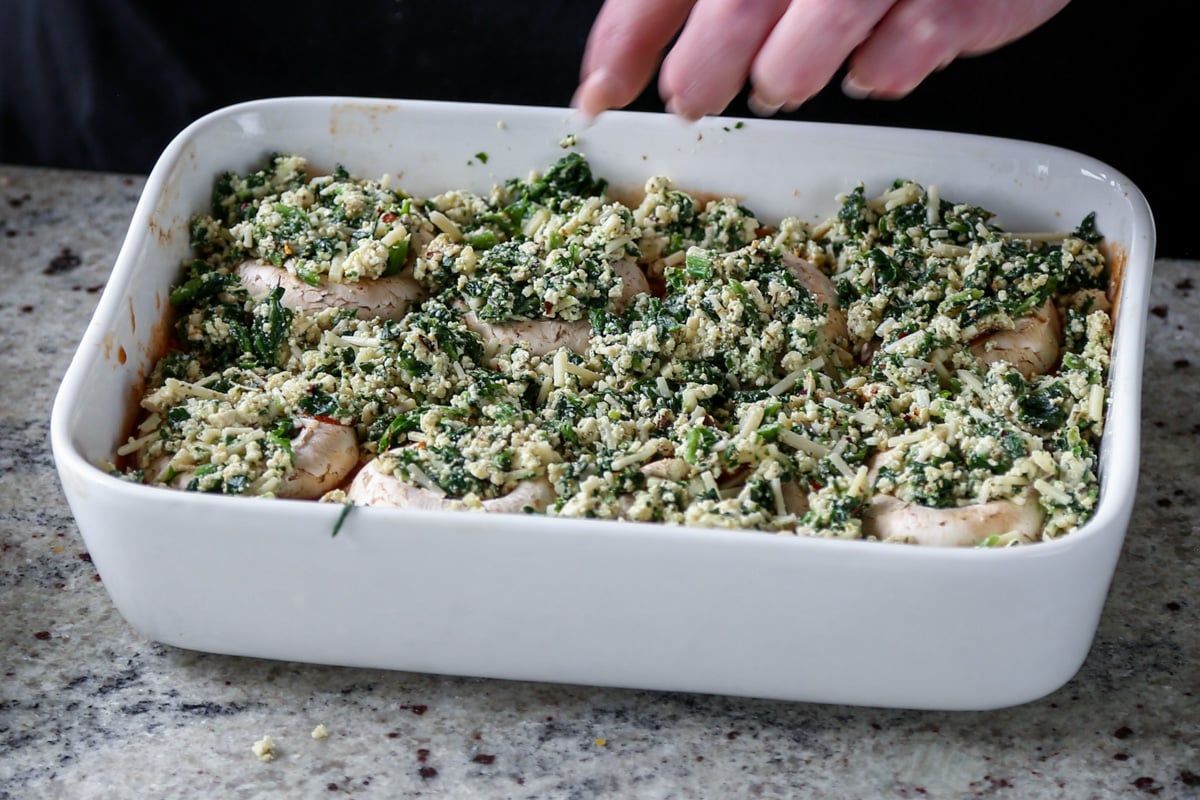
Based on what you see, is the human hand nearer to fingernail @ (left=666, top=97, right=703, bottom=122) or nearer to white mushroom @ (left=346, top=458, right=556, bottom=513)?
fingernail @ (left=666, top=97, right=703, bottom=122)

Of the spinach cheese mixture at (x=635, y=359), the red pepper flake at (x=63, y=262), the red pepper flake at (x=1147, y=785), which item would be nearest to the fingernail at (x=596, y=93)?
the spinach cheese mixture at (x=635, y=359)

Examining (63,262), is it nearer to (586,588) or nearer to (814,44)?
(586,588)

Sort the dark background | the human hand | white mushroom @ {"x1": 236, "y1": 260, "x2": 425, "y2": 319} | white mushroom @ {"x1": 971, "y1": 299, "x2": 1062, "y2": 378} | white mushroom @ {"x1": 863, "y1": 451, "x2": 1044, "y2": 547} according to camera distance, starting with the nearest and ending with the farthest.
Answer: the human hand < white mushroom @ {"x1": 863, "y1": 451, "x2": 1044, "y2": 547} < white mushroom @ {"x1": 971, "y1": 299, "x2": 1062, "y2": 378} < white mushroom @ {"x1": 236, "y1": 260, "x2": 425, "y2": 319} < the dark background

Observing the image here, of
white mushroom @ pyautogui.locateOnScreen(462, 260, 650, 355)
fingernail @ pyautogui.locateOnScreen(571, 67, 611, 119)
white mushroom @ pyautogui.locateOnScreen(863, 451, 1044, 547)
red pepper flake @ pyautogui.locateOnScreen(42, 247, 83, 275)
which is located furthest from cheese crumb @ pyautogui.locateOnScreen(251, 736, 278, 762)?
red pepper flake @ pyautogui.locateOnScreen(42, 247, 83, 275)

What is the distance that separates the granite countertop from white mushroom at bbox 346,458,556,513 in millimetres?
285

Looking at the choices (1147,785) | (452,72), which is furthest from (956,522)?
(452,72)

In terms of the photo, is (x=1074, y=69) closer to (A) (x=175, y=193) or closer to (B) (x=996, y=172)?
(B) (x=996, y=172)

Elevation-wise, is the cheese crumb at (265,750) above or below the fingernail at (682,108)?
below

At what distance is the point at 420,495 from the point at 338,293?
0.54 metres

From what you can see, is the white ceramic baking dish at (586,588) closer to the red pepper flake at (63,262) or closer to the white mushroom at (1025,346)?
the white mushroom at (1025,346)

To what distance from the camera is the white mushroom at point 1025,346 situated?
2326 millimetres

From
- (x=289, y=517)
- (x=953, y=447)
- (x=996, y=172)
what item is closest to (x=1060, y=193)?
(x=996, y=172)

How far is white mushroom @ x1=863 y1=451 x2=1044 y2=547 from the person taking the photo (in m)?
1.97

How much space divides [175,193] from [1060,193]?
1.51m
